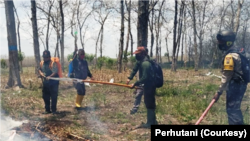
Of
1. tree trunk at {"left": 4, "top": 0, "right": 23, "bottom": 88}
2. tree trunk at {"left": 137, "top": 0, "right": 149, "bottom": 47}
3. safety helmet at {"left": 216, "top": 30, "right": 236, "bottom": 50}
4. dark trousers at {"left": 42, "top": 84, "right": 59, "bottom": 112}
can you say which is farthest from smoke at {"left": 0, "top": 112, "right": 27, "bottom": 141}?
tree trunk at {"left": 4, "top": 0, "right": 23, "bottom": 88}

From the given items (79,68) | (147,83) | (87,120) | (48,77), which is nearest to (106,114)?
(87,120)

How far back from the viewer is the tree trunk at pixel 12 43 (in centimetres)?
1055

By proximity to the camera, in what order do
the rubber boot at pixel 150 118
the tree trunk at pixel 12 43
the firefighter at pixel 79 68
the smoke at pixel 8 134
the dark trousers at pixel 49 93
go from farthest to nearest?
the tree trunk at pixel 12 43 < the firefighter at pixel 79 68 < the dark trousers at pixel 49 93 < the rubber boot at pixel 150 118 < the smoke at pixel 8 134

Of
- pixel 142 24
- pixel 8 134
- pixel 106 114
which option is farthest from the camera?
pixel 142 24

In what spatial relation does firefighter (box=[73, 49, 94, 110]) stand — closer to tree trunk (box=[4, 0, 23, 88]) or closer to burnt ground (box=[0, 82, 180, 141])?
burnt ground (box=[0, 82, 180, 141])

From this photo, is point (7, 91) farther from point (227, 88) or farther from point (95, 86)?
point (227, 88)

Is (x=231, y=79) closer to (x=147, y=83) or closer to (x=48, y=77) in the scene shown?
(x=147, y=83)

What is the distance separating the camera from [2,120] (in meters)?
6.15

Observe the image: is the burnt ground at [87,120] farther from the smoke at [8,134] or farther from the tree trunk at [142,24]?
the tree trunk at [142,24]

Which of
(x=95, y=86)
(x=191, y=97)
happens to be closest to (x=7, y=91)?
(x=95, y=86)

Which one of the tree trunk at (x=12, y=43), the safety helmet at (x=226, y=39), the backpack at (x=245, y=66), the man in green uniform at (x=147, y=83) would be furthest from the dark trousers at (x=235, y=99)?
the tree trunk at (x=12, y=43)

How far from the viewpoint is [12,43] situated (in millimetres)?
10633

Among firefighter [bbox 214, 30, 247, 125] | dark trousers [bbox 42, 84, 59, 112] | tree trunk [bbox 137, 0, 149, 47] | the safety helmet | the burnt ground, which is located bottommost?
the burnt ground

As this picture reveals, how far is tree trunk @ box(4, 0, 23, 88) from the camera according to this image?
10555 mm
